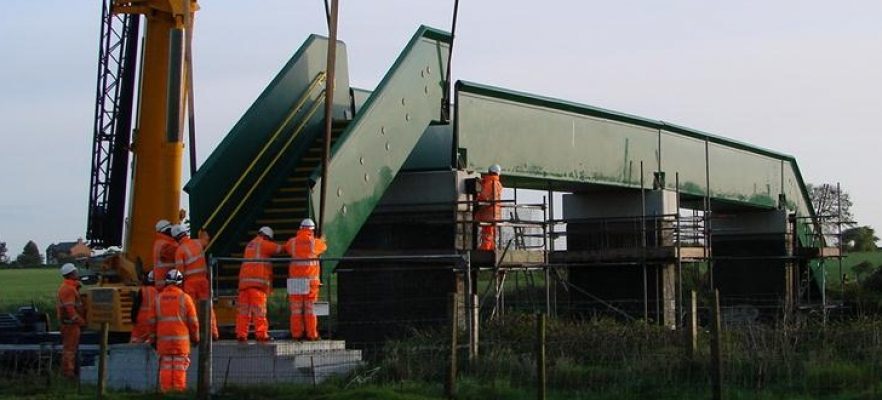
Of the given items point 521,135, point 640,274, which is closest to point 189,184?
point 521,135

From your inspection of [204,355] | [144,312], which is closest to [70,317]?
[144,312]

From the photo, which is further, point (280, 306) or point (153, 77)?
point (280, 306)

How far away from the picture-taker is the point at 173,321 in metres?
17.8

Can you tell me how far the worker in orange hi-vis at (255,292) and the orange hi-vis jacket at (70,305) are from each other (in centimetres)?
488

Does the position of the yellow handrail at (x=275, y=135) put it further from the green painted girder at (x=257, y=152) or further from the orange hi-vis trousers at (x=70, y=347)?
the orange hi-vis trousers at (x=70, y=347)

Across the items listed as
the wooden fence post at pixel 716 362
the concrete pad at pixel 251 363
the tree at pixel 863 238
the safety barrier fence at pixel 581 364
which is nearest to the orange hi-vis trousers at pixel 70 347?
the safety barrier fence at pixel 581 364

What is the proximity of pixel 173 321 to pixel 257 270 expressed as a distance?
189 cm

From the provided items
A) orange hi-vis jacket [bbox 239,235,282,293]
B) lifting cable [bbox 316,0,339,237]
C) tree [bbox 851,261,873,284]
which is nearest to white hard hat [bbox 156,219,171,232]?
orange hi-vis jacket [bbox 239,235,282,293]

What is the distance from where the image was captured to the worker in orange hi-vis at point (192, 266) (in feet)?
64.2

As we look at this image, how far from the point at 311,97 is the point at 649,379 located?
9.53m

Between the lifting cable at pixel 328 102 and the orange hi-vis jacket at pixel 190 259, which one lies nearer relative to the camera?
the orange hi-vis jacket at pixel 190 259

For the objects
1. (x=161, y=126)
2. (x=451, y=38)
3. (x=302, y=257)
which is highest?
(x=451, y=38)

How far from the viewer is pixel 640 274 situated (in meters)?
31.3

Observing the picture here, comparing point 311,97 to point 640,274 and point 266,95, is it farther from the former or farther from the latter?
point 640,274
